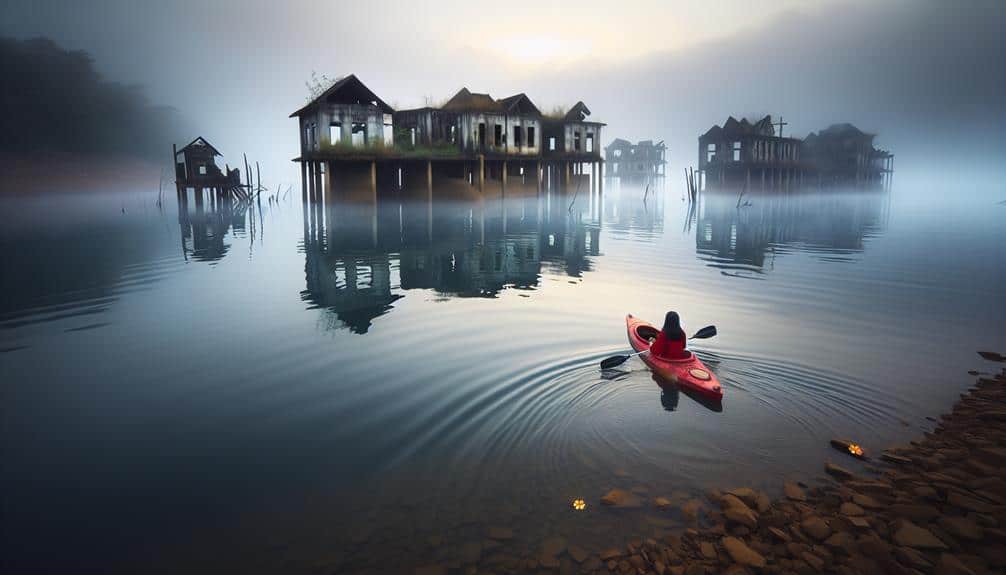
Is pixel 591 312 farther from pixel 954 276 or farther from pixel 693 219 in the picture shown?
pixel 693 219

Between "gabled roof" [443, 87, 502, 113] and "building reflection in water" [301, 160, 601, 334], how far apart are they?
204 inches

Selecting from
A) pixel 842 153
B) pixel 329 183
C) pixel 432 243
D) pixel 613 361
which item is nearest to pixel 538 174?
pixel 329 183

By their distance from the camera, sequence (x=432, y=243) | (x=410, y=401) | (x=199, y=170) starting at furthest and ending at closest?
(x=199, y=170) → (x=432, y=243) → (x=410, y=401)

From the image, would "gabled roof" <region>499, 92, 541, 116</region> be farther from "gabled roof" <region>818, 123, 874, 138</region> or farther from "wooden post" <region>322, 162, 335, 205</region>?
"gabled roof" <region>818, 123, 874, 138</region>

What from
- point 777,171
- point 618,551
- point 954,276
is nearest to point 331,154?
point 954,276

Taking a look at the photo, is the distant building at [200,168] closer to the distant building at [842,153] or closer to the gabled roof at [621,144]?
the gabled roof at [621,144]

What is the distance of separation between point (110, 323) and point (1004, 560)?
47.1 feet

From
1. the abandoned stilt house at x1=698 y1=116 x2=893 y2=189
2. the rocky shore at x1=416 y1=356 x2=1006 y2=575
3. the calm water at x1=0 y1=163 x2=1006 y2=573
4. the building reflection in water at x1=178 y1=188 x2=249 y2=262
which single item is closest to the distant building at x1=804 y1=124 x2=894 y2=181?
the abandoned stilt house at x1=698 y1=116 x2=893 y2=189

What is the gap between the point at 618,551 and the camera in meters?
4.70

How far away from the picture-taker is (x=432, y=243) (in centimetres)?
Result: 2625

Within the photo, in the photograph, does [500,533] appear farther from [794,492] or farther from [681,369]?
[681,369]

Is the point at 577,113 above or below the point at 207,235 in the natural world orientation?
above

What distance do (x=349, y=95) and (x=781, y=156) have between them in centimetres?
4547

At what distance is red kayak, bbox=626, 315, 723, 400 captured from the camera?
25.9 feet
